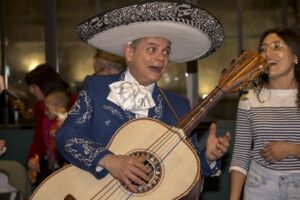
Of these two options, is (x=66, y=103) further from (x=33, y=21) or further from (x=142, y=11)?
(x=33, y=21)

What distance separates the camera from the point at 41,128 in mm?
4277

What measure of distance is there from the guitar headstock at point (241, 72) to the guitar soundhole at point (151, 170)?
412 mm

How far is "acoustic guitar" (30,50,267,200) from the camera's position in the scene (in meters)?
2.20

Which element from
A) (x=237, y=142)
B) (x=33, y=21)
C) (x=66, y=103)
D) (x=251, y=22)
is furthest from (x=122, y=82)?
(x=33, y=21)

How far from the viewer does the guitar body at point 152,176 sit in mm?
2193

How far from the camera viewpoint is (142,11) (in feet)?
7.54

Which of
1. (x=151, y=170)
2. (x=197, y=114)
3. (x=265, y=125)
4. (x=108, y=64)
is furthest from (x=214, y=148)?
(x=108, y=64)

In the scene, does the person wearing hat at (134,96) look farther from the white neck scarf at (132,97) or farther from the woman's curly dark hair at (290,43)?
the woman's curly dark hair at (290,43)

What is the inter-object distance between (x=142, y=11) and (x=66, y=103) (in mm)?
1725

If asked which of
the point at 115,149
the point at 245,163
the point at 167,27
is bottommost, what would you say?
the point at 245,163

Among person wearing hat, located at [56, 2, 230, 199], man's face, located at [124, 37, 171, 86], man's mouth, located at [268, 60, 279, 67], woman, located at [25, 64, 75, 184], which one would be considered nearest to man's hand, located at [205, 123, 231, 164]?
person wearing hat, located at [56, 2, 230, 199]

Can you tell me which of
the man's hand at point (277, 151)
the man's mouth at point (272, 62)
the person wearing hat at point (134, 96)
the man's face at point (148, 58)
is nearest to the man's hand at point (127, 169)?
the person wearing hat at point (134, 96)

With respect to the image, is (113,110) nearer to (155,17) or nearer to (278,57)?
(155,17)

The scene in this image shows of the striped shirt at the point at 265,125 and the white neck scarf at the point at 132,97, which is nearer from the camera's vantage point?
the white neck scarf at the point at 132,97
